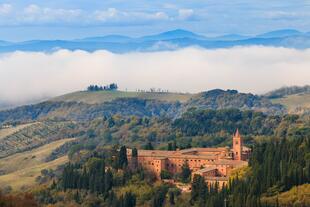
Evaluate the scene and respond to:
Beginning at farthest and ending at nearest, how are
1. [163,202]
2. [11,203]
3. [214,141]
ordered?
[214,141] → [163,202] → [11,203]

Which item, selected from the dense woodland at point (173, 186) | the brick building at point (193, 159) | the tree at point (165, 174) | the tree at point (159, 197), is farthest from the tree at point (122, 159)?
the tree at point (159, 197)

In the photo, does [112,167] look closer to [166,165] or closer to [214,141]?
[166,165]

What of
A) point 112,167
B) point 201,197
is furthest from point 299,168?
point 112,167

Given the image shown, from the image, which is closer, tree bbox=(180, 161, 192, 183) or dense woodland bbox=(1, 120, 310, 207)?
dense woodland bbox=(1, 120, 310, 207)

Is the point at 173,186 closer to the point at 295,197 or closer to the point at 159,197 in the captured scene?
the point at 159,197

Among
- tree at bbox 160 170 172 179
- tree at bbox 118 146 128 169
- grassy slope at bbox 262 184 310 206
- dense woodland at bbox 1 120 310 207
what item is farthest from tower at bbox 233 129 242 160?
grassy slope at bbox 262 184 310 206

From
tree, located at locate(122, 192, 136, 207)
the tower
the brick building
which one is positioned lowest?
tree, located at locate(122, 192, 136, 207)

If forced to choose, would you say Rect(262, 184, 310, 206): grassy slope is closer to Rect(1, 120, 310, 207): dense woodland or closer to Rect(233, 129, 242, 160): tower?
Rect(1, 120, 310, 207): dense woodland

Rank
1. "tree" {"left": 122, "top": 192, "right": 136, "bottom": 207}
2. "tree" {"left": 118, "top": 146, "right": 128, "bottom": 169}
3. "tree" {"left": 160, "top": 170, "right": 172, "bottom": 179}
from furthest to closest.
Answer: "tree" {"left": 118, "top": 146, "right": 128, "bottom": 169}
"tree" {"left": 160, "top": 170, "right": 172, "bottom": 179}
"tree" {"left": 122, "top": 192, "right": 136, "bottom": 207}
